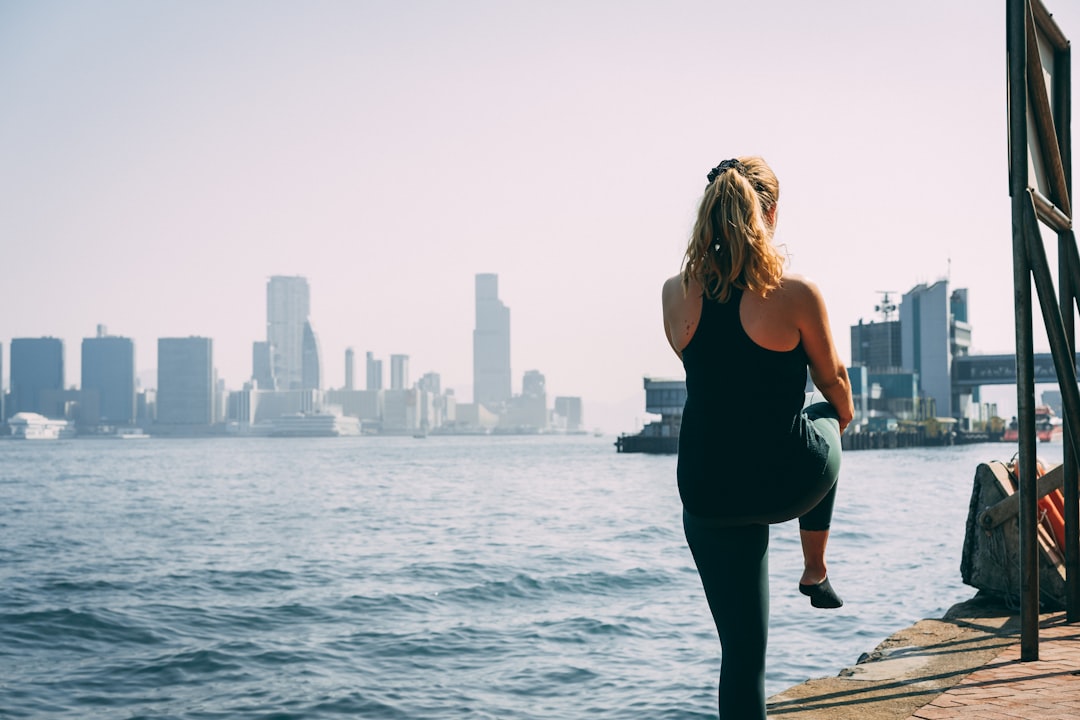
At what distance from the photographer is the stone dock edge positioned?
4.38m

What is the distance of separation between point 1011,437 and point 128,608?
5731 inches

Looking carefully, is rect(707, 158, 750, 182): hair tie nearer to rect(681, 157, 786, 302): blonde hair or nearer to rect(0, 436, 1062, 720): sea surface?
rect(681, 157, 786, 302): blonde hair

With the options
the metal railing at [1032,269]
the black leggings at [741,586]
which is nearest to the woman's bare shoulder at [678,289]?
the black leggings at [741,586]

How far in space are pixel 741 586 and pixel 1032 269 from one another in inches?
125

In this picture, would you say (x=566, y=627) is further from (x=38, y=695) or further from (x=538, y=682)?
(x=38, y=695)

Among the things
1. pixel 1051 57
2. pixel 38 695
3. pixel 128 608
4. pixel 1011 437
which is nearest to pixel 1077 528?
pixel 1051 57

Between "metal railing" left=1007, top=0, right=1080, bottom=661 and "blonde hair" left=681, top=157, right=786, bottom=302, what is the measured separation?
9.19ft

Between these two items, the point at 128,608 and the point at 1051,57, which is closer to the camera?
the point at 1051,57

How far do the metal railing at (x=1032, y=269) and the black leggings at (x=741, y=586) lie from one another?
2.55 m

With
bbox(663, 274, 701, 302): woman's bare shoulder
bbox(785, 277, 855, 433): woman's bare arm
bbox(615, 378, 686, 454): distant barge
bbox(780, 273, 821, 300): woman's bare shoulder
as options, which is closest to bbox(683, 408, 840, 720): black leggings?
bbox(785, 277, 855, 433): woman's bare arm

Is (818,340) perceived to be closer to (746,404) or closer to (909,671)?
(746,404)

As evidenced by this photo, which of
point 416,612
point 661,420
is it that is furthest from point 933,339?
point 416,612

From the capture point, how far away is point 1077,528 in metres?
5.42

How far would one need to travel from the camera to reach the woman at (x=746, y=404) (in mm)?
2529
